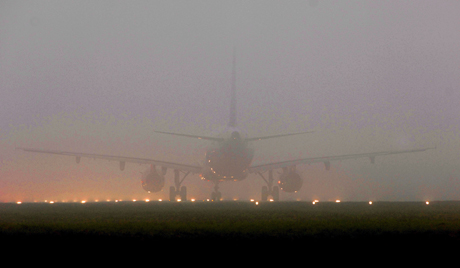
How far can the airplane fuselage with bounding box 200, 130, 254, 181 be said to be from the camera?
117ft

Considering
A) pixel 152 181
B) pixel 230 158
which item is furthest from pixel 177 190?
pixel 230 158

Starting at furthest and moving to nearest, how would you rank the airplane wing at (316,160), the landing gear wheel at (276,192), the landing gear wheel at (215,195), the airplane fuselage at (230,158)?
the landing gear wheel at (215,195), the landing gear wheel at (276,192), the airplane wing at (316,160), the airplane fuselage at (230,158)

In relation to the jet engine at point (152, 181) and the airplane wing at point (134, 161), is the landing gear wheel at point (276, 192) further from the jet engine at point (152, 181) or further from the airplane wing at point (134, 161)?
the jet engine at point (152, 181)

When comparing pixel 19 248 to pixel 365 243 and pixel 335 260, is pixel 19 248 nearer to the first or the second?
pixel 335 260

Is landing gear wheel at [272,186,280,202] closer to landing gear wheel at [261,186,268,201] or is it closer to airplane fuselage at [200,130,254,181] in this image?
landing gear wheel at [261,186,268,201]

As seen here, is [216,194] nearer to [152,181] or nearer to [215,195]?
[215,195]

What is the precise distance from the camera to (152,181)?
142ft

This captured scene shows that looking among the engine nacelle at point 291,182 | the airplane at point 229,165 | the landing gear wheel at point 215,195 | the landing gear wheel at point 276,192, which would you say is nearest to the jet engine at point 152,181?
the airplane at point 229,165

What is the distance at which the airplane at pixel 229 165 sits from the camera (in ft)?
119

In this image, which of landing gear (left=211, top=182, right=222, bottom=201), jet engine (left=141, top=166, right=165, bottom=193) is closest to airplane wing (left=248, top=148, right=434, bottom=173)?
landing gear (left=211, top=182, right=222, bottom=201)

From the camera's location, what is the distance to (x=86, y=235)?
6.81 meters

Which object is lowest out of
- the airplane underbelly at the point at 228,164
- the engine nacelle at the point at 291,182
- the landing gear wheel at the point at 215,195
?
the landing gear wheel at the point at 215,195

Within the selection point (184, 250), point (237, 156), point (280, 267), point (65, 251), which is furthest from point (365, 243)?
point (237, 156)

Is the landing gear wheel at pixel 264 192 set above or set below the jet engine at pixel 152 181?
below
